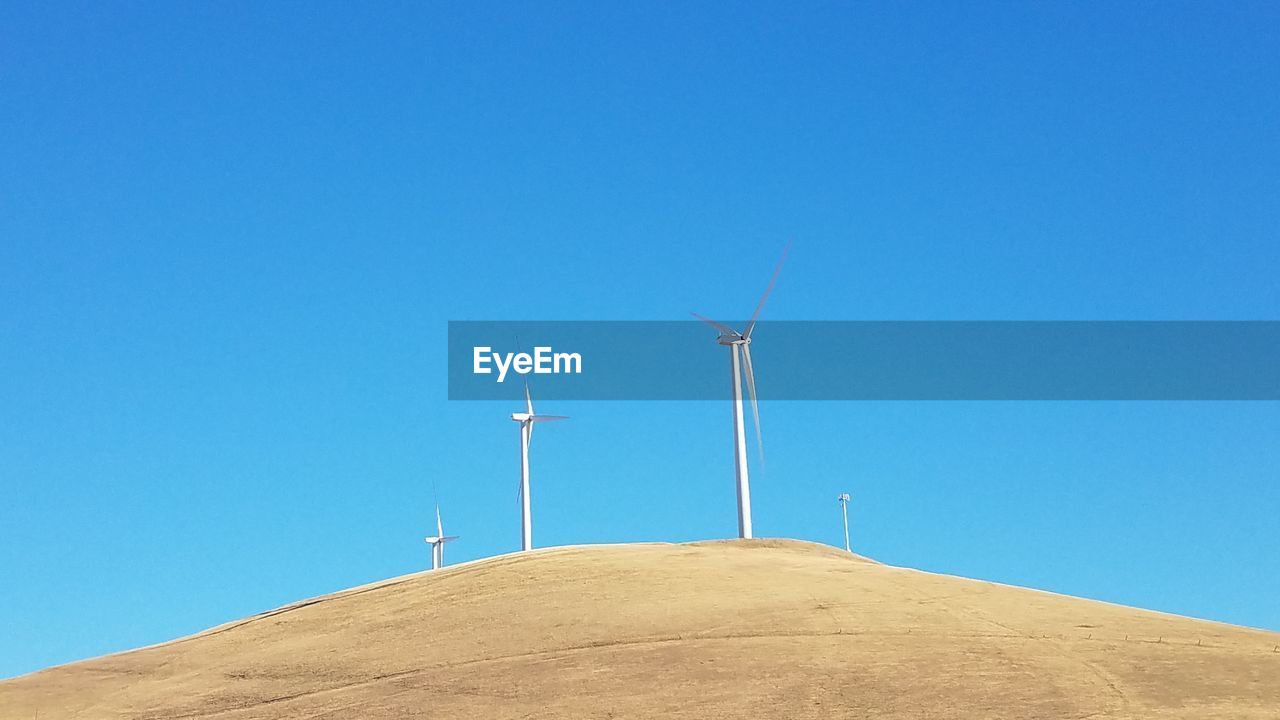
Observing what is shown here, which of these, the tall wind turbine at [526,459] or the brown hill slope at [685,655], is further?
the tall wind turbine at [526,459]

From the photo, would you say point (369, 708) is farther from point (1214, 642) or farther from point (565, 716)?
point (1214, 642)

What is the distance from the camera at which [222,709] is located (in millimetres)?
45781

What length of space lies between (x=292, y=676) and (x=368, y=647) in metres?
3.42

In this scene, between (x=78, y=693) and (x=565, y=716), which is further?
(x=78, y=693)

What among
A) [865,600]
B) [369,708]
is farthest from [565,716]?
[865,600]

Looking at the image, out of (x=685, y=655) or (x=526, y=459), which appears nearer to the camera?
(x=685, y=655)

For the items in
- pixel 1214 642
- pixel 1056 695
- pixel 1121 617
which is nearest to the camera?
pixel 1056 695

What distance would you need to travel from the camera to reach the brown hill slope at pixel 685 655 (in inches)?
1577

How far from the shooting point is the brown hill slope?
40062mm

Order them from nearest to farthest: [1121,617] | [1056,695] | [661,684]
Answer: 1. [1056,695]
2. [661,684]
3. [1121,617]

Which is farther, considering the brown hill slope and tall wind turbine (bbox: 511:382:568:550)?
tall wind turbine (bbox: 511:382:568:550)

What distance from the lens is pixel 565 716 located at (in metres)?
40.1

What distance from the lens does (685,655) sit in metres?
44.9

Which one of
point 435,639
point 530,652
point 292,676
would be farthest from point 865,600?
point 292,676
